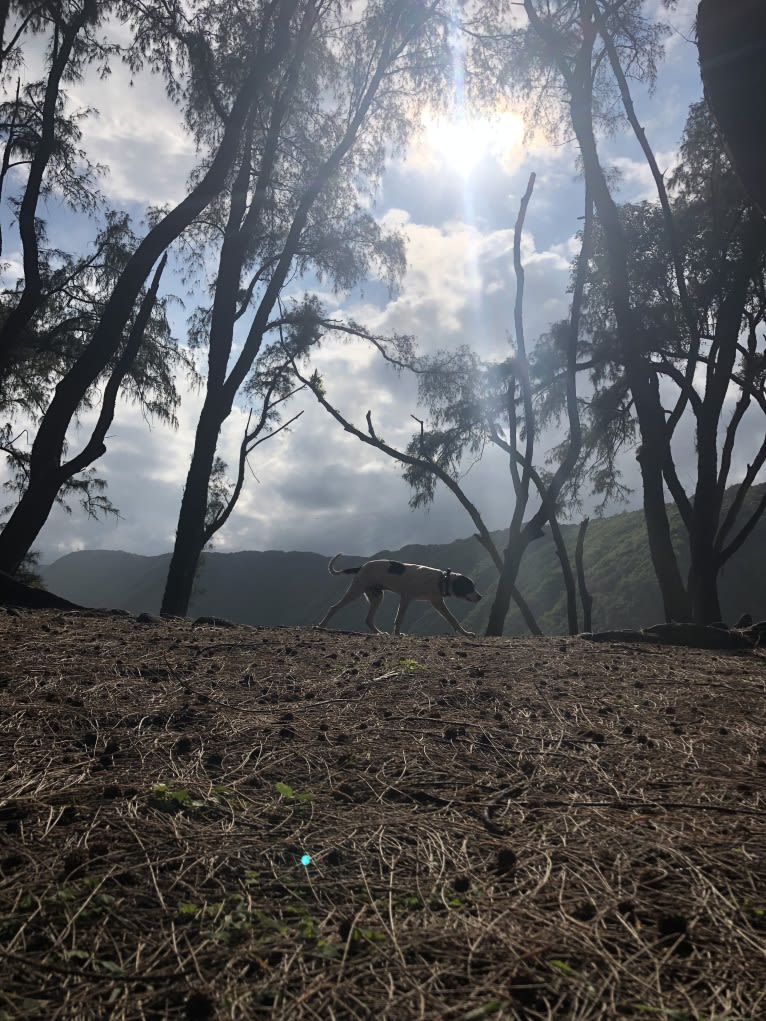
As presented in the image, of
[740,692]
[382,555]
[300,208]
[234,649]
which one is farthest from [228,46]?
[382,555]

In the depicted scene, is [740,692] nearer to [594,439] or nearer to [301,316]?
[594,439]

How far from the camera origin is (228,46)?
12.7 metres

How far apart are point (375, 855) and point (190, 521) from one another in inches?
380

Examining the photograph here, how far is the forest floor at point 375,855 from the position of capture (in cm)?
151

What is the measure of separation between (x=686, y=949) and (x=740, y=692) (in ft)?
10.4

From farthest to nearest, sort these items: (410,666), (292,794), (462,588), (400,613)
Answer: (462,588), (400,613), (410,666), (292,794)

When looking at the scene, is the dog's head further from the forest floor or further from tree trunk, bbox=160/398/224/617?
the forest floor

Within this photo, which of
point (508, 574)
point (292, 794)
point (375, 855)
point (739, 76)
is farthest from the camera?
point (508, 574)

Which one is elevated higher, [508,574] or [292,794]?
[508,574]

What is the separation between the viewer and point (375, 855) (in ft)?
6.75

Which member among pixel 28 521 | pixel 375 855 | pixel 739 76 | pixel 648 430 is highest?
pixel 739 76

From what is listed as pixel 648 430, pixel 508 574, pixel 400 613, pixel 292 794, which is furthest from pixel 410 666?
pixel 508 574

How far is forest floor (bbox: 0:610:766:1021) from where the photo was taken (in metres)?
1.51

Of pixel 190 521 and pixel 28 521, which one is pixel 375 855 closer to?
pixel 28 521
